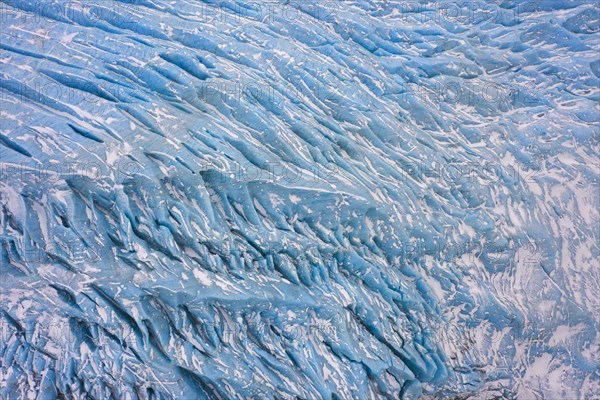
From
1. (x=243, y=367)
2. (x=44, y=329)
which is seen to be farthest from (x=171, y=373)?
(x=44, y=329)

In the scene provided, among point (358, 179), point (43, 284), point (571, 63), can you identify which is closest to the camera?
point (43, 284)

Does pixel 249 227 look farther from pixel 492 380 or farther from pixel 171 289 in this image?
pixel 492 380

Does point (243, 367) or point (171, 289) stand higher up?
point (171, 289)

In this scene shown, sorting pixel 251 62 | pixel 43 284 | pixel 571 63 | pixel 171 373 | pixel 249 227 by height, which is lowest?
pixel 171 373

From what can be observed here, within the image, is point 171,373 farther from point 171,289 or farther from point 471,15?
point 471,15

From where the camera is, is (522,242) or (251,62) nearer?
(251,62)

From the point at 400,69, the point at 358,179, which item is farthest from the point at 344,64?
the point at 358,179

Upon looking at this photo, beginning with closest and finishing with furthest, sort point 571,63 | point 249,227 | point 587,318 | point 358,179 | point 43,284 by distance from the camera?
point 43,284
point 249,227
point 358,179
point 587,318
point 571,63
